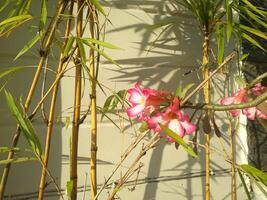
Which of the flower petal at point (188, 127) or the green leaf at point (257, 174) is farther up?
the flower petal at point (188, 127)

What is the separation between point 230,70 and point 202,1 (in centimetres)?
58

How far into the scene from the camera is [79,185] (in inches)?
52.7

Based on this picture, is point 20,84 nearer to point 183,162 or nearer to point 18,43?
point 18,43

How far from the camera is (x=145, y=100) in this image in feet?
2.09

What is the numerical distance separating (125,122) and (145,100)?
81cm

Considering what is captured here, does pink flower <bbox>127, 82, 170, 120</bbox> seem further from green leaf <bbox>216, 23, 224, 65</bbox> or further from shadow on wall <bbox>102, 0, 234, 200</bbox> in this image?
shadow on wall <bbox>102, 0, 234, 200</bbox>

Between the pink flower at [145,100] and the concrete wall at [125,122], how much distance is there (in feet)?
2.14

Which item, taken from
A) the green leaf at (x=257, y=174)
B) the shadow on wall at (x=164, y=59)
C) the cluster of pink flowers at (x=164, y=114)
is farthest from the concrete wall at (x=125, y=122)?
the cluster of pink flowers at (x=164, y=114)

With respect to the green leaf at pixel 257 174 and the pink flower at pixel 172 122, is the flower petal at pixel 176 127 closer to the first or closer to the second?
the pink flower at pixel 172 122

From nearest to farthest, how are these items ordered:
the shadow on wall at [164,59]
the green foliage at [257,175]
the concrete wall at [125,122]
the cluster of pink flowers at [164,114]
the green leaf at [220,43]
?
1. the cluster of pink flowers at [164,114]
2. the green foliage at [257,175]
3. the green leaf at [220,43]
4. the concrete wall at [125,122]
5. the shadow on wall at [164,59]

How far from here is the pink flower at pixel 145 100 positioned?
61 cm

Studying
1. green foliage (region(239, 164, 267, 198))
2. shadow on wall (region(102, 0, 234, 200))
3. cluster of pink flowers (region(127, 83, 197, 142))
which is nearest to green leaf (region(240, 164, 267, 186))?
green foliage (region(239, 164, 267, 198))

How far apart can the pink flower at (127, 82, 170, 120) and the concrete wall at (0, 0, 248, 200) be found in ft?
2.14

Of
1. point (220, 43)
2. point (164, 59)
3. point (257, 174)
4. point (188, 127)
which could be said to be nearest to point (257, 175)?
point (257, 174)
